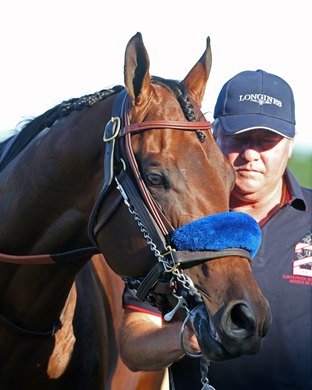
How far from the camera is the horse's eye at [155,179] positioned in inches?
113

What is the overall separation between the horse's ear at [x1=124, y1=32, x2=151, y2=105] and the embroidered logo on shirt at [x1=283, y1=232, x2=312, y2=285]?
3.57 ft

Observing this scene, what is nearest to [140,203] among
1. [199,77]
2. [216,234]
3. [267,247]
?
[216,234]

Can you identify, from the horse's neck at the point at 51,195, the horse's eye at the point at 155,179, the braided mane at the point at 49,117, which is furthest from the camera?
the braided mane at the point at 49,117

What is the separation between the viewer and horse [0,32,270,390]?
2750 millimetres

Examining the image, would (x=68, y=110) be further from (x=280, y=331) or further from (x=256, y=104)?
(x=280, y=331)

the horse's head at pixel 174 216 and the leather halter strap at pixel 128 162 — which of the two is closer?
the horse's head at pixel 174 216

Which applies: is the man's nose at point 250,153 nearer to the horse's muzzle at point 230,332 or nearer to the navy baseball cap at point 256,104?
the navy baseball cap at point 256,104

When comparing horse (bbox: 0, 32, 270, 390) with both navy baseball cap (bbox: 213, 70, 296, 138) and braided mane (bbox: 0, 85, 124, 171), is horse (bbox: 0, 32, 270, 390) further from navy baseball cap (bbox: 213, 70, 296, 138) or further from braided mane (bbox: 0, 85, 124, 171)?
navy baseball cap (bbox: 213, 70, 296, 138)

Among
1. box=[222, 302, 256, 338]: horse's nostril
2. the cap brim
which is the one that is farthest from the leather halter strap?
the cap brim

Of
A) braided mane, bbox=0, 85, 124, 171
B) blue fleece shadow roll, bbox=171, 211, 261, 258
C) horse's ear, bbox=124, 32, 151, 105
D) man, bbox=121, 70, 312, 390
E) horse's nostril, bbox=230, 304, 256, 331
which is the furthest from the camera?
man, bbox=121, 70, 312, 390

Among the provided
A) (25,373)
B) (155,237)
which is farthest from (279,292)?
(25,373)

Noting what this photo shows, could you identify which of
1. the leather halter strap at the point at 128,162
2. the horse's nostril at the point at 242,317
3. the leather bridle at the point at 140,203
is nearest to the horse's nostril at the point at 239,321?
the horse's nostril at the point at 242,317

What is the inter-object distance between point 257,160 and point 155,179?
81 centimetres

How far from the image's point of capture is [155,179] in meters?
2.87
